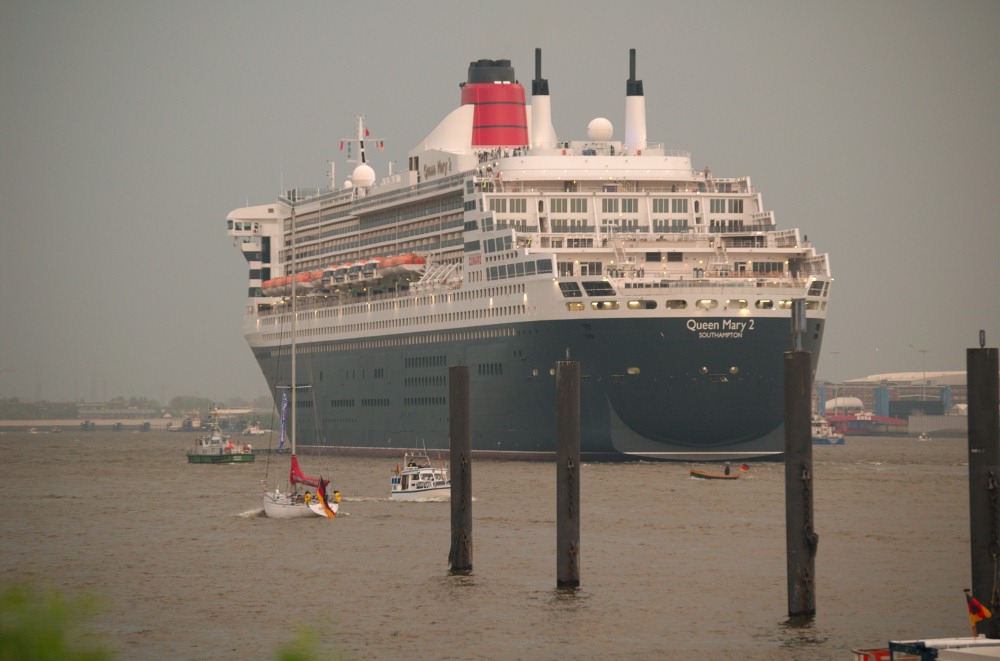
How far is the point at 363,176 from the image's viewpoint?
9881 centimetres

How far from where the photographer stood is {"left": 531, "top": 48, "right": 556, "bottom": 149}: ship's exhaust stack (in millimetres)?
81125

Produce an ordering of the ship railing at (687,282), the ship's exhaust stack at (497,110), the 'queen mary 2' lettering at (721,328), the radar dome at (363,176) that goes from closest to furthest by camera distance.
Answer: the 'queen mary 2' lettering at (721,328)
the ship railing at (687,282)
the ship's exhaust stack at (497,110)
the radar dome at (363,176)

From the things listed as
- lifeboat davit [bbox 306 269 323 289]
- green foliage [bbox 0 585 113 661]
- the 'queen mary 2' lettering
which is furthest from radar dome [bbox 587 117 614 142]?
green foliage [bbox 0 585 113 661]

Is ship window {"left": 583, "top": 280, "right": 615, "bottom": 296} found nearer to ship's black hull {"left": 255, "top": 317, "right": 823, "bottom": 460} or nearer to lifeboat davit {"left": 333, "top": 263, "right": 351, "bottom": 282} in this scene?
ship's black hull {"left": 255, "top": 317, "right": 823, "bottom": 460}

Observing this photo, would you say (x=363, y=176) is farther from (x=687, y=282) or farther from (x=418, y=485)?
(x=418, y=485)

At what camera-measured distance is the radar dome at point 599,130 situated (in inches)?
3083

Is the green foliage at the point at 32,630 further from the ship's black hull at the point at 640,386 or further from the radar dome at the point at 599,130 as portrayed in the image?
the radar dome at the point at 599,130

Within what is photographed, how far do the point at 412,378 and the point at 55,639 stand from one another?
70.8 metres

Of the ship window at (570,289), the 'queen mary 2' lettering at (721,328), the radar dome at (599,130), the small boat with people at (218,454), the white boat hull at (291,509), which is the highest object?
the radar dome at (599,130)

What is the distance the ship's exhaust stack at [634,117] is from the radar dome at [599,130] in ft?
7.85

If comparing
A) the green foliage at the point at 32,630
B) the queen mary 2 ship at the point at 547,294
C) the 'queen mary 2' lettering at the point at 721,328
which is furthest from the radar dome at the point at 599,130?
the green foliage at the point at 32,630

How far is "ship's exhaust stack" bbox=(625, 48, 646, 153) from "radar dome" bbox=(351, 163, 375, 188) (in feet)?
70.9

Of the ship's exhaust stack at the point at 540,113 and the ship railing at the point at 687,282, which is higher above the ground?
the ship's exhaust stack at the point at 540,113

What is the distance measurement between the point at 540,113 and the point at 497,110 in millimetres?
6416
